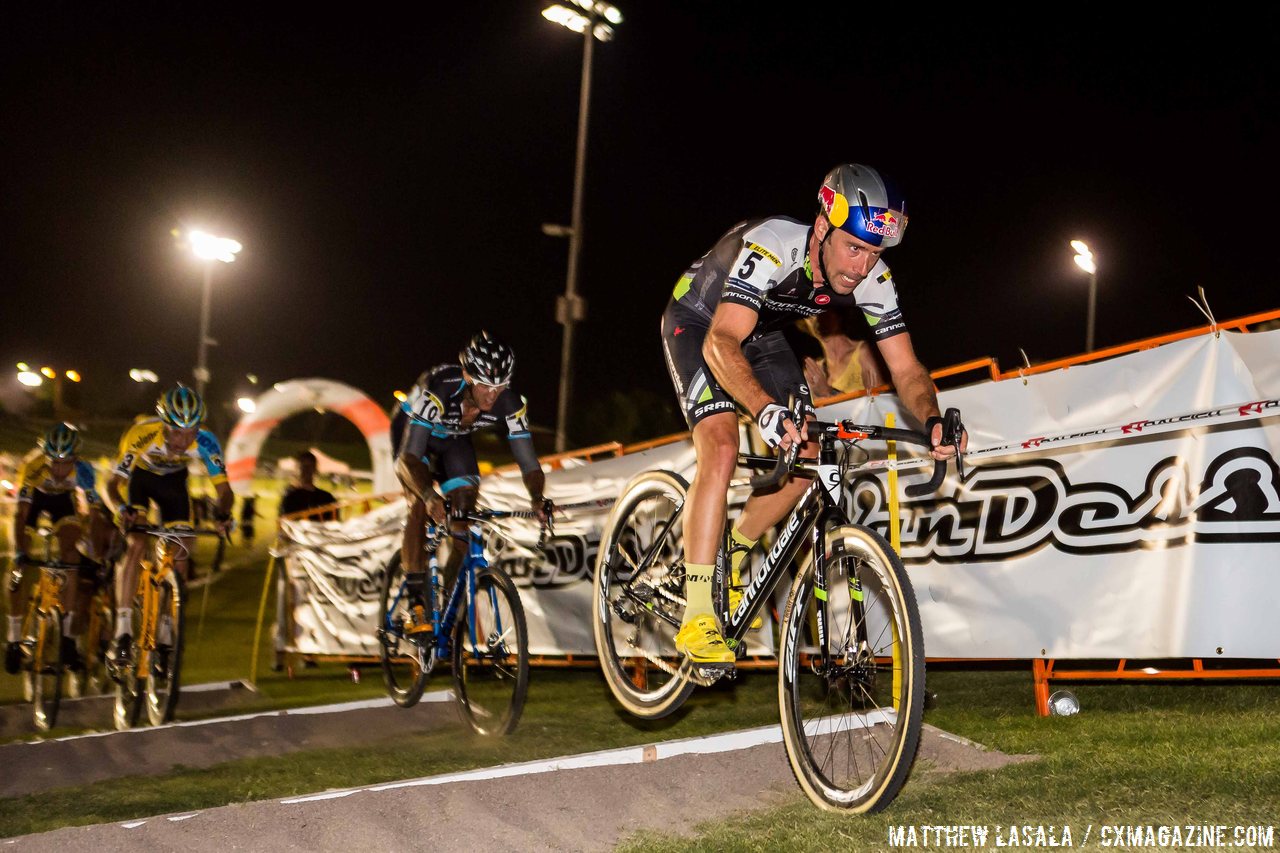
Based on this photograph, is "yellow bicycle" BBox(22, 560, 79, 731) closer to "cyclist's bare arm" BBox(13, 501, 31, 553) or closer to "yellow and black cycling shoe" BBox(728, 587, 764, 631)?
"cyclist's bare arm" BBox(13, 501, 31, 553)

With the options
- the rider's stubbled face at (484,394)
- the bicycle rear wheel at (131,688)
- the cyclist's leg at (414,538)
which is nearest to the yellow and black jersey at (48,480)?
the bicycle rear wheel at (131,688)

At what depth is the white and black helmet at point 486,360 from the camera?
7.16m

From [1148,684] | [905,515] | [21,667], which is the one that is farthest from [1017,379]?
[21,667]

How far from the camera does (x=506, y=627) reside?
22.2 ft

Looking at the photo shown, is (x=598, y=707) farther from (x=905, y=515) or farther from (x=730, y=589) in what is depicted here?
(x=730, y=589)

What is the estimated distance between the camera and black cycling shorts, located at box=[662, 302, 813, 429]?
4.70 metres

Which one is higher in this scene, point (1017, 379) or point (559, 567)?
point (1017, 379)

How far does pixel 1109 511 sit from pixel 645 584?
238 cm

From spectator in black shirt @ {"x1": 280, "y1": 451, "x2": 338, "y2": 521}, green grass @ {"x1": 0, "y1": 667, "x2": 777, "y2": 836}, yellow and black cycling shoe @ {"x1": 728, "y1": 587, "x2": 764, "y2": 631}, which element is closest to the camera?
yellow and black cycling shoe @ {"x1": 728, "y1": 587, "x2": 764, "y2": 631}

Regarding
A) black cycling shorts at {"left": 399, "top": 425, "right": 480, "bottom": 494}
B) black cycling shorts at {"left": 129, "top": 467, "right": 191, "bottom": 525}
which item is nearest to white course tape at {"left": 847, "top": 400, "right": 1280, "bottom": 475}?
black cycling shorts at {"left": 399, "top": 425, "right": 480, "bottom": 494}

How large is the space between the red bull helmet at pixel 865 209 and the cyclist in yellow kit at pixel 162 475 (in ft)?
20.0

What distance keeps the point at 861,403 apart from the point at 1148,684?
242 cm

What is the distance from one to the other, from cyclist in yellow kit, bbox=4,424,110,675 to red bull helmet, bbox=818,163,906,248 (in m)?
8.67

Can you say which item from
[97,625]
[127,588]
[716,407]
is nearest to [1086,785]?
[716,407]
